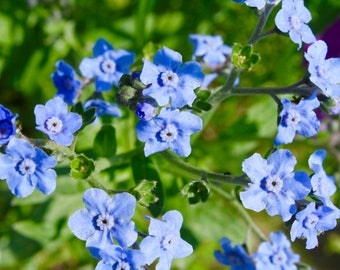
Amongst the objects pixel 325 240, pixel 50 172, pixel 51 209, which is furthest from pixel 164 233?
pixel 325 240

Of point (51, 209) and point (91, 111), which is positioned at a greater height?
point (91, 111)

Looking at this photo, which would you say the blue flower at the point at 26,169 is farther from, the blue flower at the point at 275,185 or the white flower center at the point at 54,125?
the blue flower at the point at 275,185

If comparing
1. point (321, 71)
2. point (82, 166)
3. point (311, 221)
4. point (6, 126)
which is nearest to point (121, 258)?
point (82, 166)

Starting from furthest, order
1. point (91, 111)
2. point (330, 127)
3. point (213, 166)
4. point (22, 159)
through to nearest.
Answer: point (213, 166), point (330, 127), point (91, 111), point (22, 159)

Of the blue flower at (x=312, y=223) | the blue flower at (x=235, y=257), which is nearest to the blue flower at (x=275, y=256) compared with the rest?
the blue flower at (x=235, y=257)

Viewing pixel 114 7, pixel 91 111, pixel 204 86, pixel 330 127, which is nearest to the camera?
pixel 91 111

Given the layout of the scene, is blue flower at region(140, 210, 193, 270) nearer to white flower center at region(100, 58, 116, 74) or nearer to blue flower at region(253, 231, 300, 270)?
blue flower at region(253, 231, 300, 270)

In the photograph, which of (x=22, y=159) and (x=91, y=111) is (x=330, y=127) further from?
(x=22, y=159)
